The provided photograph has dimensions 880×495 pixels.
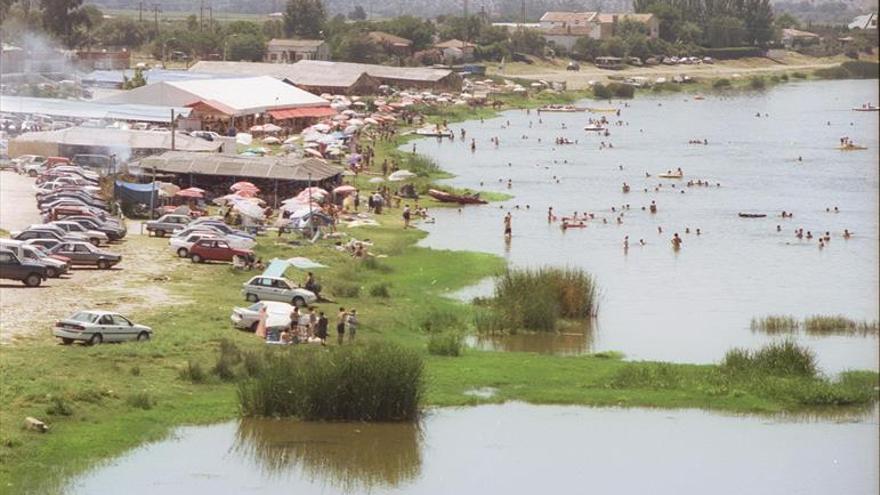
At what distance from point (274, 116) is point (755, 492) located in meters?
61.2

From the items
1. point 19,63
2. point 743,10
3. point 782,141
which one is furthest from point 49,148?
point 743,10

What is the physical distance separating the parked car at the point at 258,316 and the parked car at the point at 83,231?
10.5 m

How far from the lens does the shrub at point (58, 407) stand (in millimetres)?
26172

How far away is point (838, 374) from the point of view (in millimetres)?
32281

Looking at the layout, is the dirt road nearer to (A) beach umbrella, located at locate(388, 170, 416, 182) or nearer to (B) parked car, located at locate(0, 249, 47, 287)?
(A) beach umbrella, located at locate(388, 170, 416, 182)

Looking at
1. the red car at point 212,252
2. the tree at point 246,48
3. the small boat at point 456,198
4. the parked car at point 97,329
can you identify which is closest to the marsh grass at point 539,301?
the red car at point 212,252

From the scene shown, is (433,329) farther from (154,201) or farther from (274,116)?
(274,116)

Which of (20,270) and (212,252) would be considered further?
(212,252)

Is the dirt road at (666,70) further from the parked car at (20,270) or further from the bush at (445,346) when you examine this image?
the bush at (445,346)

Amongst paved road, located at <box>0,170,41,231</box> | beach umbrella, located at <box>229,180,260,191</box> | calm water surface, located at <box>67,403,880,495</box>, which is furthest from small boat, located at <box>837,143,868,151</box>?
calm water surface, located at <box>67,403,880,495</box>

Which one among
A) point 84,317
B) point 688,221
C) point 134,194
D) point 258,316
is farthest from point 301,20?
point 84,317

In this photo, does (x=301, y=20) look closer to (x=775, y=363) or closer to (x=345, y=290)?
(x=345, y=290)

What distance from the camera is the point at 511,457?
1062 inches

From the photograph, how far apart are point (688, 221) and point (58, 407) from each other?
4033 centimetres
